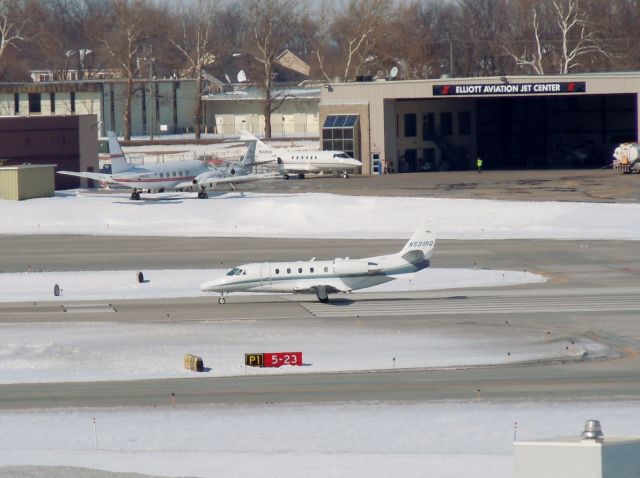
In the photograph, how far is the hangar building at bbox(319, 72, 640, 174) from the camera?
95938 millimetres

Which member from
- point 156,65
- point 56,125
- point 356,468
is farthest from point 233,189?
point 156,65

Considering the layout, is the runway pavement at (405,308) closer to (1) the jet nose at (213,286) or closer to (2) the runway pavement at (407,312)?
(2) the runway pavement at (407,312)

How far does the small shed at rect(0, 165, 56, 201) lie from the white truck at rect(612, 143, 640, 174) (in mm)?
44333

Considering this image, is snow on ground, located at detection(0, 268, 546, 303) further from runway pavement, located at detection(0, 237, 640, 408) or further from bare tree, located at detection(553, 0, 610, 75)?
bare tree, located at detection(553, 0, 610, 75)

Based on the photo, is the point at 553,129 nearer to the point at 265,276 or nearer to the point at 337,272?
the point at 337,272

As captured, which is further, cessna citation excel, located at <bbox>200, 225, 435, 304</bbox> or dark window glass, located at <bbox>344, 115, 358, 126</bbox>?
dark window glass, located at <bbox>344, 115, 358, 126</bbox>

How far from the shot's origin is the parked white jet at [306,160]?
96.7m

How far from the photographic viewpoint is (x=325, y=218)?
71562 millimetres

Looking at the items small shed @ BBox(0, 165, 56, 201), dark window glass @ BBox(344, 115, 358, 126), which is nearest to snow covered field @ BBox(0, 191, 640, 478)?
small shed @ BBox(0, 165, 56, 201)

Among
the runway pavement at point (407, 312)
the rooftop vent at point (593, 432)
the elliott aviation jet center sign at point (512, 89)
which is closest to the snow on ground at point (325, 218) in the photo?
the runway pavement at point (407, 312)

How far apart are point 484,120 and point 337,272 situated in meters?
70.8

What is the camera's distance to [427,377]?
33906 millimetres

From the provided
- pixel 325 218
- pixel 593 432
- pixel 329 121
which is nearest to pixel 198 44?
pixel 329 121

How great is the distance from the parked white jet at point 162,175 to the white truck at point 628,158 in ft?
98.4
